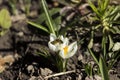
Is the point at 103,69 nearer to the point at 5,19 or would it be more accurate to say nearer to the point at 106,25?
the point at 106,25

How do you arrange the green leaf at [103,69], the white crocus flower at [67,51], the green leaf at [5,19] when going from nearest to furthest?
1. the green leaf at [103,69]
2. the white crocus flower at [67,51]
3. the green leaf at [5,19]

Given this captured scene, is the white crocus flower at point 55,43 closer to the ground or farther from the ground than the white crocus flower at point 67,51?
farther from the ground

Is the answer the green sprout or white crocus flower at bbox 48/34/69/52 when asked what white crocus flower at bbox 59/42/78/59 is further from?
the green sprout

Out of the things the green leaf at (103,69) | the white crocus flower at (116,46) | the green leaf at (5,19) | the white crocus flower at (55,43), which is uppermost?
the green leaf at (5,19)

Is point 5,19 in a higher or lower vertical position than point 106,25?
higher

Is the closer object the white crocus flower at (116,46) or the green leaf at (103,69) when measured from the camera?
the green leaf at (103,69)

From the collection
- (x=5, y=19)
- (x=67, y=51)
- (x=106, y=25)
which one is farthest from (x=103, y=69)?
(x=5, y=19)

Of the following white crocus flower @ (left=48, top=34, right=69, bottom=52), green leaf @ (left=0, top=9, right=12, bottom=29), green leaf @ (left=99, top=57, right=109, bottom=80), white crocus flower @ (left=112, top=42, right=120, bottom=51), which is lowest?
green leaf @ (left=99, top=57, right=109, bottom=80)

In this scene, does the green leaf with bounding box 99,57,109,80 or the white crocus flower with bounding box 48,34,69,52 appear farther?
the white crocus flower with bounding box 48,34,69,52

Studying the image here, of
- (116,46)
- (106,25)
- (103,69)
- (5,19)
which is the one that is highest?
(5,19)

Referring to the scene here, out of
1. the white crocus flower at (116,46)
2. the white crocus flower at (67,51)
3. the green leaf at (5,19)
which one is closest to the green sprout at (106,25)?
the white crocus flower at (116,46)

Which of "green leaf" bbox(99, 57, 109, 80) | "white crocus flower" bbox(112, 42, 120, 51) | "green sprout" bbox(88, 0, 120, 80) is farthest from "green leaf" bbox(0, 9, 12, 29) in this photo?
"green leaf" bbox(99, 57, 109, 80)

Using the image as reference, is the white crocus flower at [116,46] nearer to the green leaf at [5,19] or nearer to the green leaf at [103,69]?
the green leaf at [103,69]
